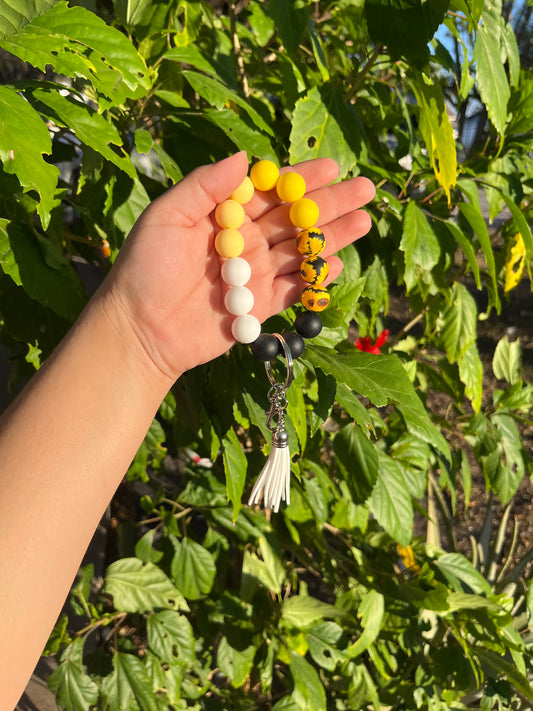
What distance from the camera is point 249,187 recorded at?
920 mm

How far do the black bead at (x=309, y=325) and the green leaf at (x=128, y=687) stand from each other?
2.77 ft

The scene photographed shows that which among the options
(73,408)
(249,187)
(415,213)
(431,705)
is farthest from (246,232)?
(431,705)

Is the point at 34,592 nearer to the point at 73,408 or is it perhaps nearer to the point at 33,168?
the point at 73,408

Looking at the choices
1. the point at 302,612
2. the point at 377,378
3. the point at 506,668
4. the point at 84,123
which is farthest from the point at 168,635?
the point at 84,123

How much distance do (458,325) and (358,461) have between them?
40 centimetres

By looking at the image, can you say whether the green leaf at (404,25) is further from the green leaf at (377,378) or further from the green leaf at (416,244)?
the green leaf at (377,378)

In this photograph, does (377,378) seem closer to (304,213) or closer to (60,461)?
(304,213)

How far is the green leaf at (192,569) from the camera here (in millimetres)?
1280

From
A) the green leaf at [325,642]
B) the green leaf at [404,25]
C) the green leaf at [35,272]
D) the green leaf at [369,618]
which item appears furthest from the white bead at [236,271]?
the green leaf at [325,642]

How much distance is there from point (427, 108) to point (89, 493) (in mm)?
717

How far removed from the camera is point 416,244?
3.30 ft

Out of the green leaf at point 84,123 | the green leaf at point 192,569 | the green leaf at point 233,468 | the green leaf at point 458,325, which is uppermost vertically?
the green leaf at point 84,123

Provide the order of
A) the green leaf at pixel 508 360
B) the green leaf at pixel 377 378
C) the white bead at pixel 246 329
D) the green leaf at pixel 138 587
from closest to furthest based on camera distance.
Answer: the green leaf at pixel 377 378 → the white bead at pixel 246 329 → the green leaf at pixel 138 587 → the green leaf at pixel 508 360

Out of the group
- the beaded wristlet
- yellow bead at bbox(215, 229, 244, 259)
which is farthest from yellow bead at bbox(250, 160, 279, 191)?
yellow bead at bbox(215, 229, 244, 259)
